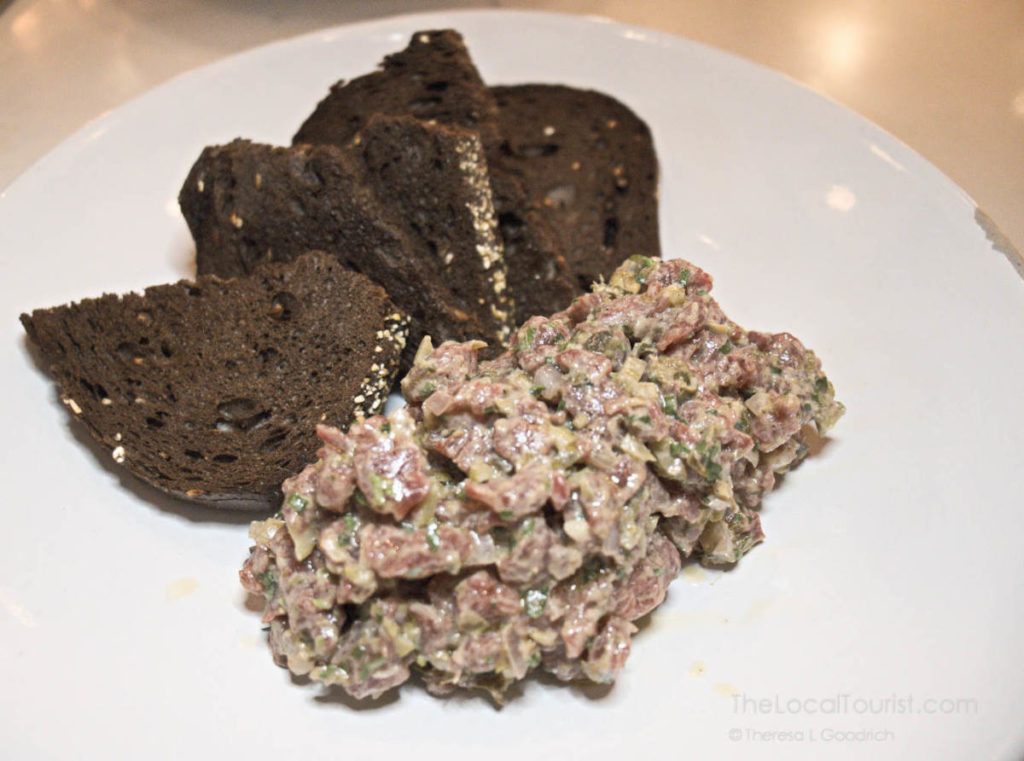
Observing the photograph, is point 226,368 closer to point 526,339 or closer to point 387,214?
point 387,214

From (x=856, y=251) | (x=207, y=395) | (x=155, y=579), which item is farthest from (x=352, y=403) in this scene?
(x=856, y=251)

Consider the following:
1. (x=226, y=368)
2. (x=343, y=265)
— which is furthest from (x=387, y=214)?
(x=226, y=368)

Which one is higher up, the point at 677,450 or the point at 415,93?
the point at 415,93

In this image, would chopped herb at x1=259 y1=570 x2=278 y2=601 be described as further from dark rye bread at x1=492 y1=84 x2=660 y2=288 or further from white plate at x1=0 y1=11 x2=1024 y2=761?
dark rye bread at x1=492 y1=84 x2=660 y2=288

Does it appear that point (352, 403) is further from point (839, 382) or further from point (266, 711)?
point (839, 382)

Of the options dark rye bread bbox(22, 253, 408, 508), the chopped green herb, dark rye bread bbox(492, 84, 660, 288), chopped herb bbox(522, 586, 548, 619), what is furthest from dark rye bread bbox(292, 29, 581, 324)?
chopped herb bbox(522, 586, 548, 619)
